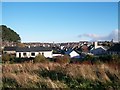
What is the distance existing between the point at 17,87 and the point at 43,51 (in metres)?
48.0

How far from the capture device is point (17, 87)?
7.46 m

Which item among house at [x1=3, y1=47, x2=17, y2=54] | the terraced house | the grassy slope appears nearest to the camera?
the grassy slope

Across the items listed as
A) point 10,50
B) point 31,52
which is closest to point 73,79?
point 31,52

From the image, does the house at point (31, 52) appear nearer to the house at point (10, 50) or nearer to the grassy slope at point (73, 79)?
the house at point (10, 50)

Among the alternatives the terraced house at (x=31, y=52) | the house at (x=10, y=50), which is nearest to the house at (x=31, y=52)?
the terraced house at (x=31, y=52)

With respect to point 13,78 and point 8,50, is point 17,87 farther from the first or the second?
point 8,50

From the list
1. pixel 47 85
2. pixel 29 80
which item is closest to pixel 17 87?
pixel 29 80

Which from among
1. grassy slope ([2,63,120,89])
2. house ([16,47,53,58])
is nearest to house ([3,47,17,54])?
house ([16,47,53,58])

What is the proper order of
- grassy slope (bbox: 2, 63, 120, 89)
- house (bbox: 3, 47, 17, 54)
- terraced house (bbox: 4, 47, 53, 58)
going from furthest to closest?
1. house (bbox: 3, 47, 17, 54)
2. terraced house (bbox: 4, 47, 53, 58)
3. grassy slope (bbox: 2, 63, 120, 89)

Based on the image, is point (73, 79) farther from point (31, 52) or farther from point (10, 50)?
point (10, 50)

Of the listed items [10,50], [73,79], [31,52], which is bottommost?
[31,52]

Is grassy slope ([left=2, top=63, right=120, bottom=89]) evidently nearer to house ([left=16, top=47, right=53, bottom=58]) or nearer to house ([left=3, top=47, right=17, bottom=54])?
house ([left=16, top=47, right=53, bottom=58])

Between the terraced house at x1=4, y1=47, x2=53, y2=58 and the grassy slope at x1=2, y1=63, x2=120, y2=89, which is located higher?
the grassy slope at x1=2, y1=63, x2=120, y2=89

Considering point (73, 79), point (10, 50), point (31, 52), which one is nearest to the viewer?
point (73, 79)
